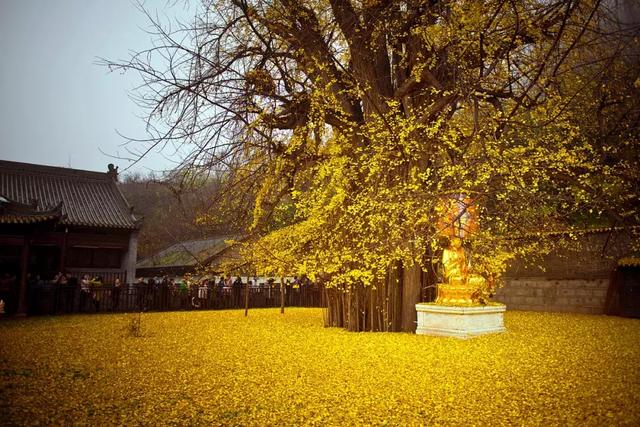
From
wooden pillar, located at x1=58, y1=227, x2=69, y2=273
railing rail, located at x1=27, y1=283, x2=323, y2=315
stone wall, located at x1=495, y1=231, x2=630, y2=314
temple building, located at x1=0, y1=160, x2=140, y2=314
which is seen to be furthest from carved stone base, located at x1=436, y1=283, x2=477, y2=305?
wooden pillar, located at x1=58, y1=227, x2=69, y2=273

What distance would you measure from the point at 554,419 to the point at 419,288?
6547mm

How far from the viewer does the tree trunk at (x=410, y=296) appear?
10805 millimetres

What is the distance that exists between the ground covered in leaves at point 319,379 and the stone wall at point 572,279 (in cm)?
756

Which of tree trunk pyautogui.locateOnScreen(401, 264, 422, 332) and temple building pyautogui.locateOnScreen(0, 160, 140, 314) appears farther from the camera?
temple building pyautogui.locateOnScreen(0, 160, 140, 314)

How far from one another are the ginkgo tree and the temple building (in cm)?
1312

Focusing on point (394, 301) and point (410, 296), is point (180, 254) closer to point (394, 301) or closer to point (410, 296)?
point (394, 301)

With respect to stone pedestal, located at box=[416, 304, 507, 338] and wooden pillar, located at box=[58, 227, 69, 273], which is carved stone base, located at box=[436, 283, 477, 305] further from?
wooden pillar, located at box=[58, 227, 69, 273]

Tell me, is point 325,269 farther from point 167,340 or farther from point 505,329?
point 505,329

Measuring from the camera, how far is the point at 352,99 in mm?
12031

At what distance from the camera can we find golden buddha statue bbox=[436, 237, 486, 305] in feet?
33.7

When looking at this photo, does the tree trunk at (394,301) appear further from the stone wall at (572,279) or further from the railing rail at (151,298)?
the stone wall at (572,279)

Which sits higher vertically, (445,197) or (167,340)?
(445,197)

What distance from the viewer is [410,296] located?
10.9m

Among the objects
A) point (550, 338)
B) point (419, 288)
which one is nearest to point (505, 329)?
point (550, 338)
